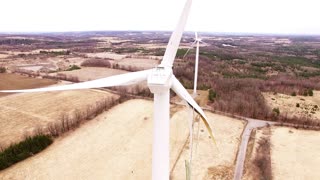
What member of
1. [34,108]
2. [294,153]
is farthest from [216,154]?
[34,108]

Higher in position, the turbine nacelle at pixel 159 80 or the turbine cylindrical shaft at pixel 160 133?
the turbine nacelle at pixel 159 80

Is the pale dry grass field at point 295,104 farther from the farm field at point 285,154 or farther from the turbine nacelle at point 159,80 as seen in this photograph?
the turbine nacelle at point 159,80

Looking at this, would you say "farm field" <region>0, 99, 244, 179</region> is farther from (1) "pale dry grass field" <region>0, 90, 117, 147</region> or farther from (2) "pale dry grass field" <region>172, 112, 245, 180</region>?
(1) "pale dry grass field" <region>0, 90, 117, 147</region>

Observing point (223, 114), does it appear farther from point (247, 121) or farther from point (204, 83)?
point (204, 83)

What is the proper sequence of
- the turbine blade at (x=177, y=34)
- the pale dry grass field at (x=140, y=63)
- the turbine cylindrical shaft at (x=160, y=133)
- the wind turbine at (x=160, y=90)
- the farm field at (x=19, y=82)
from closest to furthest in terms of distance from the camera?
the wind turbine at (x=160, y=90) → the turbine cylindrical shaft at (x=160, y=133) → the turbine blade at (x=177, y=34) → the farm field at (x=19, y=82) → the pale dry grass field at (x=140, y=63)

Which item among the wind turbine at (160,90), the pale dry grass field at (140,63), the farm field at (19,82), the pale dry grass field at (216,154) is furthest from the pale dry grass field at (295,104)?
the farm field at (19,82)
